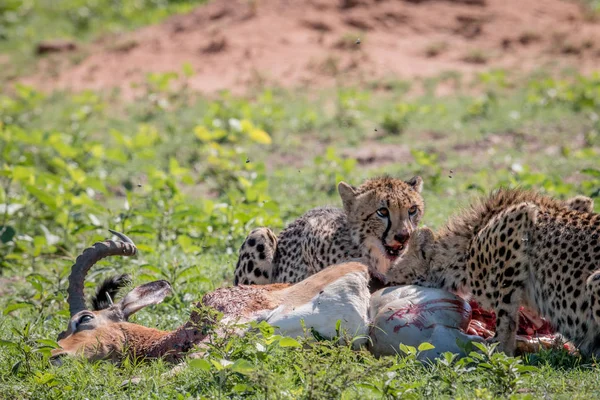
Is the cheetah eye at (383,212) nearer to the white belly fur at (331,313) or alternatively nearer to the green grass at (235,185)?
the white belly fur at (331,313)

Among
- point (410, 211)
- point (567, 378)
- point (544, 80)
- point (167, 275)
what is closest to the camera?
point (567, 378)

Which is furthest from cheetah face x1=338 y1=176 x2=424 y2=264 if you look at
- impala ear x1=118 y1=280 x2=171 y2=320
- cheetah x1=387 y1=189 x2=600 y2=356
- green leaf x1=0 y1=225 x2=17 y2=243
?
green leaf x1=0 y1=225 x2=17 y2=243

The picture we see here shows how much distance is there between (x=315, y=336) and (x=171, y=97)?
35.8 ft

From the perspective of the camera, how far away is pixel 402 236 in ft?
22.1

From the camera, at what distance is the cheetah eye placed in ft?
22.6

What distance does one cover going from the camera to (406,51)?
18.9 metres

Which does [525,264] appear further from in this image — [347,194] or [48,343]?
[48,343]

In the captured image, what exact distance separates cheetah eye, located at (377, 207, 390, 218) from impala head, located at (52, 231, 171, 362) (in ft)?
5.32

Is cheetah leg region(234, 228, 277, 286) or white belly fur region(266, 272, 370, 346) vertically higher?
white belly fur region(266, 272, 370, 346)

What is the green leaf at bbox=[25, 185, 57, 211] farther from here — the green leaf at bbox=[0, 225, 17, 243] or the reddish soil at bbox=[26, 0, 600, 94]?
the reddish soil at bbox=[26, 0, 600, 94]

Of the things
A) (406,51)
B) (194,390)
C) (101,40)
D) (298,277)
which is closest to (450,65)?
(406,51)

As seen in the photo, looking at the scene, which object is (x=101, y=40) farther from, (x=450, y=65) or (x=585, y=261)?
(x=585, y=261)

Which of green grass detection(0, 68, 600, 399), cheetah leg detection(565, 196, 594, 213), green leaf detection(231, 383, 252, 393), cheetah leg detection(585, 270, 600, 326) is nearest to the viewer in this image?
green leaf detection(231, 383, 252, 393)

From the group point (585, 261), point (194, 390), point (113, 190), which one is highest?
point (585, 261)
